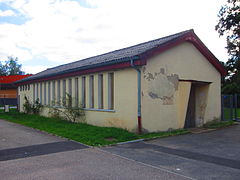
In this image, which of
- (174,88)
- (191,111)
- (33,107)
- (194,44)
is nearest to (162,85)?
(174,88)

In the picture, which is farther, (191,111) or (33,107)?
(33,107)

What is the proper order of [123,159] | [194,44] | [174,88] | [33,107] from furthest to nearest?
[33,107] → [194,44] → [174,88] → [123,159]

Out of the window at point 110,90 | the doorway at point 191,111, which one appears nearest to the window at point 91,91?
the window at point 110,90

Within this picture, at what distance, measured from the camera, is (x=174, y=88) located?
12195mm

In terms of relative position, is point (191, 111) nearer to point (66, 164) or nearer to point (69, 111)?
point (69, 111)

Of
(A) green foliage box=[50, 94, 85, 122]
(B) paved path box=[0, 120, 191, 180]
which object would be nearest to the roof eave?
(B) paved path box=[0, 120, 191, 180]

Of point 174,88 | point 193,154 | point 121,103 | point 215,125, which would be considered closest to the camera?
point 193,154

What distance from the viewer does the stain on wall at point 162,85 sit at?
36.5 ft

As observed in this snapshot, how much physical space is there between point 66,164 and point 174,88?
734cm

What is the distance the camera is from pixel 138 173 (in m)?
5.68

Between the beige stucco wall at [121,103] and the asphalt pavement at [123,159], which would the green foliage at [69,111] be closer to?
the beige stucco wall at [121,103]

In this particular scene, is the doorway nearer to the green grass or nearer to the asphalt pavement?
the green grass

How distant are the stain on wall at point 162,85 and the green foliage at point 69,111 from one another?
486 centimetres

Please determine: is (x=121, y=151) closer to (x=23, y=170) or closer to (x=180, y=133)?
(x=23, y=170)
